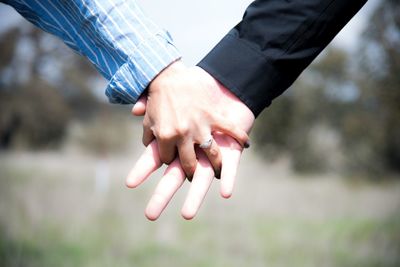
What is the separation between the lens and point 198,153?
123cm

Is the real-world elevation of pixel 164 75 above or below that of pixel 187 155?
above

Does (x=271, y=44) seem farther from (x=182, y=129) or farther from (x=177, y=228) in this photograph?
(x=177, y=228)

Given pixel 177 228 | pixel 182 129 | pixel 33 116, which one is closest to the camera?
pixel 182 129

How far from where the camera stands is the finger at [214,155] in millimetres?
1176

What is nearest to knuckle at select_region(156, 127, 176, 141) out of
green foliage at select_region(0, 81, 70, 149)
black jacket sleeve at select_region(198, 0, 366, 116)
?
black jacket sleeve at select_region(198, 0, 366, 116)

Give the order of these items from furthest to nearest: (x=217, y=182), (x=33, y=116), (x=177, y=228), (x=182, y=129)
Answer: (x=33, y=116)
(x=217, y=182)
(x=177, y=228)
(x=182, y=129)

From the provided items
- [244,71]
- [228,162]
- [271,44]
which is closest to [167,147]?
[228,162]

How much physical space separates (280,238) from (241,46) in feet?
16.8

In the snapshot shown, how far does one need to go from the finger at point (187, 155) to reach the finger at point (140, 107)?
5.9 inches

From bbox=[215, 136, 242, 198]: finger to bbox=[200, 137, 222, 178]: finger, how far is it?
0.02 m

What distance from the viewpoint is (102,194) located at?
290 inches

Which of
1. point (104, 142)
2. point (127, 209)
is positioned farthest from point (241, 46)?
point (104, 142)

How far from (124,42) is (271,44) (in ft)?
1.30

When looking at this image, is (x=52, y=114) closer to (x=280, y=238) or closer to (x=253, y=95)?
(x=280, y=238)
